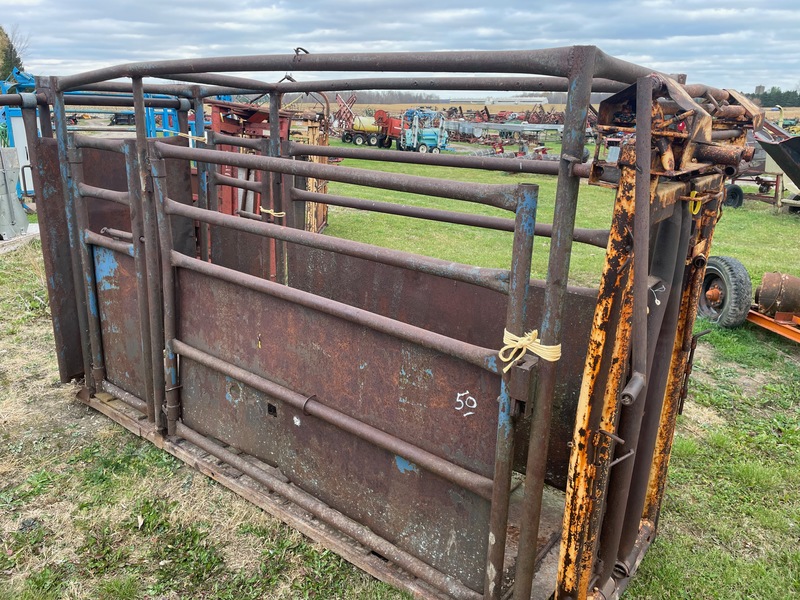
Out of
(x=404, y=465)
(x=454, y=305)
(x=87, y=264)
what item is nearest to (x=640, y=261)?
(x=404, y=465)

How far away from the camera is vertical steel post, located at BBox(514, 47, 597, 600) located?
67.0 inches

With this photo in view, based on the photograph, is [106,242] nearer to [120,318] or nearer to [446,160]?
[120,318]

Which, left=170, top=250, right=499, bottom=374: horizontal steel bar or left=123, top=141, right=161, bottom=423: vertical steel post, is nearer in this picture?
left=170, top=250, right=499, bottom=374: horizontal steel bar

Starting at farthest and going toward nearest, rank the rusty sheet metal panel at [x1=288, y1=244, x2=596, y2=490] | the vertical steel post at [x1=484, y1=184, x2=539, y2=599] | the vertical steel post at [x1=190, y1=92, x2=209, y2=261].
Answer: the vertical steel post at [x1=190, y1=92, x2=209, y2=261] < the rusty sheet metal panel at [x1=288, y1=244, x2=596, y2=490] < the vertical steel post at [x1=484, y1=184, x2=539, y2=599]

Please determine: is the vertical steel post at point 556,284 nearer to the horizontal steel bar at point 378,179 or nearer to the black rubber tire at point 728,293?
the horizontal steel bar at point 378,179

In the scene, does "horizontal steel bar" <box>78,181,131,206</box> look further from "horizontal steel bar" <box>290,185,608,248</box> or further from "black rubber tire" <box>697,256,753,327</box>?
"black rubber tire" <box>697,256,753,327</box>

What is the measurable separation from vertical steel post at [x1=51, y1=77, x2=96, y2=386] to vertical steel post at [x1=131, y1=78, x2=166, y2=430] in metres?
0.68

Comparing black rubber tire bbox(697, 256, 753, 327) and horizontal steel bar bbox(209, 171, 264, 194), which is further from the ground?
horizontal steel bar bbox(209, 171, 264, 194)

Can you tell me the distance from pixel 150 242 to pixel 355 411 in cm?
145

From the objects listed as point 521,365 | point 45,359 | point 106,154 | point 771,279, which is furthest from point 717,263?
point 45,359

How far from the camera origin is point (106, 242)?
3.51 m

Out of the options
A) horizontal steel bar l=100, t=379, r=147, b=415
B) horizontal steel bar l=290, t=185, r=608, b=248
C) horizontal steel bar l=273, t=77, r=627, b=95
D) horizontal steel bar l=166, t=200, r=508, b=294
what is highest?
horizontal steel bar l=273, t=77, r=627, b=95

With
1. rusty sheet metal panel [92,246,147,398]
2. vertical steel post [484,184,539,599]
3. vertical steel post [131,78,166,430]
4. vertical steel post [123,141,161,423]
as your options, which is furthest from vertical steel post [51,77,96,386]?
vertical steel post [484,184,539,599]

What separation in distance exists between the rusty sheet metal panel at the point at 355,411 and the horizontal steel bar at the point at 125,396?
1.72 ft
